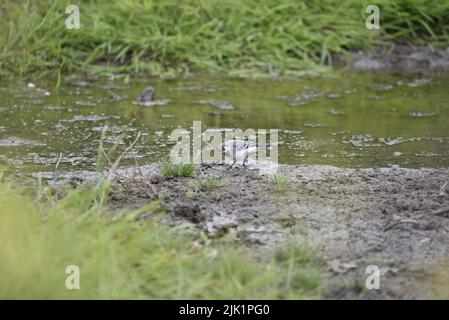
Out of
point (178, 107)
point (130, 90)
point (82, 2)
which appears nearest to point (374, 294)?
point (178, 107)

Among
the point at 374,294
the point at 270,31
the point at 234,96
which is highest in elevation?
the point at 270,31

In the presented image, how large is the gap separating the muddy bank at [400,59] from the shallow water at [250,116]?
0.82ft

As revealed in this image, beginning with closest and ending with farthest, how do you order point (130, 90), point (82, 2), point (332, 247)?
point (332, 247)
point (130, 90)
point (82, 2)

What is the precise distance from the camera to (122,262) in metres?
2.82

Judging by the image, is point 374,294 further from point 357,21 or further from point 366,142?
point 357,21

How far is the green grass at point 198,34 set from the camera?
666 centimetres

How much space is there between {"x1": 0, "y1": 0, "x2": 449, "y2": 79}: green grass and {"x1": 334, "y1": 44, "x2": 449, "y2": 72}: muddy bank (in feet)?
0.30

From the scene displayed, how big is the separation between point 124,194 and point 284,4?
396cm

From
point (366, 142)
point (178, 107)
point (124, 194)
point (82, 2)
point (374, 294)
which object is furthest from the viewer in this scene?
point (82, 2)

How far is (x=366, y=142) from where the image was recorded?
5.17 metres

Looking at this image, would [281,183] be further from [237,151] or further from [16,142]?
[16,142]
